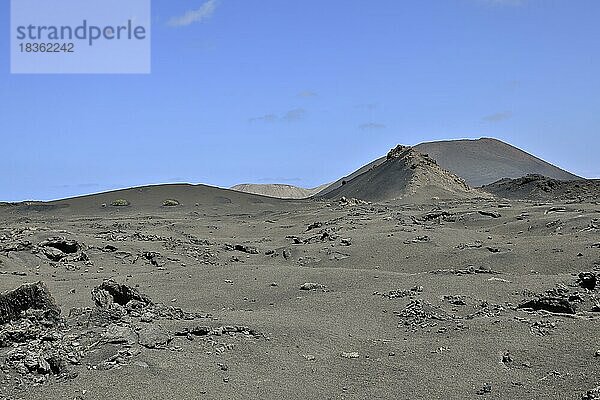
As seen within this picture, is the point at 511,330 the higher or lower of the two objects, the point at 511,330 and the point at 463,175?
the lower

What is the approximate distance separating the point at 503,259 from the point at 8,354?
763 centimetres

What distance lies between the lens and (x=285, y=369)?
17.9ft

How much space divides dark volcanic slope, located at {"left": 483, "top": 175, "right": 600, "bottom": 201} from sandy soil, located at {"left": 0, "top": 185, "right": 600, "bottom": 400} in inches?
617

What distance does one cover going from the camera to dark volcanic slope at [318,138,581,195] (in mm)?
62188

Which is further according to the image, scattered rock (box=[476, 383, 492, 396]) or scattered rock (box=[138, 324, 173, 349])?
scattered rock (box=[138, 324, 173, 349])

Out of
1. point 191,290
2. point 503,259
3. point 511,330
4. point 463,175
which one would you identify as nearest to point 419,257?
point 503,259

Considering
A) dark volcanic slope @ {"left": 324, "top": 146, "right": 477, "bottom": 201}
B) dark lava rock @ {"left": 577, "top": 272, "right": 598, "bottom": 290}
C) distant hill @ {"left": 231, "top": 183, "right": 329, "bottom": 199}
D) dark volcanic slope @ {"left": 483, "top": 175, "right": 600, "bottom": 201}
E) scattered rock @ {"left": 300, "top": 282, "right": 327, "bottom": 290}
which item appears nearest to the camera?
dark lava rock @ {"left": 577, "top": 272, "right": 598, "bottom": 290}

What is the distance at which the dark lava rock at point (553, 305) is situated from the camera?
6.75 meters

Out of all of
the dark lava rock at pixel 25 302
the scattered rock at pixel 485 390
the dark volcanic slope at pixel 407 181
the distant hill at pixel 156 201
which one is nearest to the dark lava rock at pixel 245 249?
the dark lava rock at pixel 25 302

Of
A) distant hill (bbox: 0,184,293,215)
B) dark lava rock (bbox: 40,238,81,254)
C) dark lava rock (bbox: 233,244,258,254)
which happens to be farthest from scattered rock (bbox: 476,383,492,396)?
distant hill (bbox: 0,184,293,215)

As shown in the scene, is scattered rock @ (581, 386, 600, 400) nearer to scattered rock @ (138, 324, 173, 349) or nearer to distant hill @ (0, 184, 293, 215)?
scattered rock @ (138, 324, 173, 349)

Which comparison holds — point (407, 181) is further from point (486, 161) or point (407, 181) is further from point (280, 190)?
point (280, 190)

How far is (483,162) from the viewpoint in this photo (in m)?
67.2

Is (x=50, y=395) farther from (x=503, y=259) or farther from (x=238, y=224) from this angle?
(x=238, y=224)
